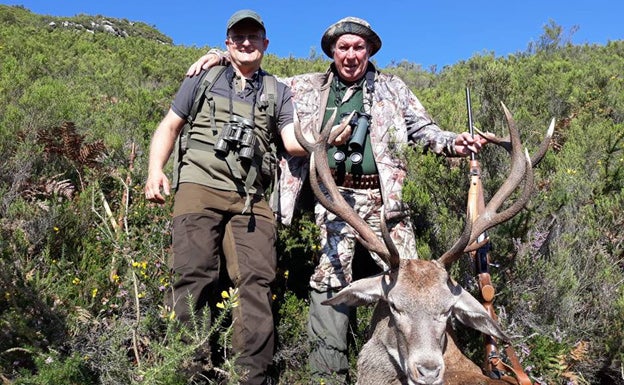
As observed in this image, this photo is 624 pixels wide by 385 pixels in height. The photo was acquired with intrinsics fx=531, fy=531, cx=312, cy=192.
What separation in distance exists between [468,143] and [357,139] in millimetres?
981

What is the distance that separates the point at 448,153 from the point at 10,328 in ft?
12.7

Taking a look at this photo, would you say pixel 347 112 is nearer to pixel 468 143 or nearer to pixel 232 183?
pixel 468 143

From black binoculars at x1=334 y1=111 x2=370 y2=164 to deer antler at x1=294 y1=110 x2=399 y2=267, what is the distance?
0.35 metres

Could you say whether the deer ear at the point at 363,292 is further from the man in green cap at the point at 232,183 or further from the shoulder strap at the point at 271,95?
the shoulder strap at the point at 271,95

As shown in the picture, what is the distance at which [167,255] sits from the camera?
16.7 feet

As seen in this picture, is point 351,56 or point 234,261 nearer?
point 234,261

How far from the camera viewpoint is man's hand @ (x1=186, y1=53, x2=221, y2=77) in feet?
15.4

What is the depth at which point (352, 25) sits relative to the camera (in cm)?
488

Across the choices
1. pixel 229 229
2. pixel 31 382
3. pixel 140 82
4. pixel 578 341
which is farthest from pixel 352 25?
pixel 140 82

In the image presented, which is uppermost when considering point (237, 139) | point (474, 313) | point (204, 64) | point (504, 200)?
point (204, 64)

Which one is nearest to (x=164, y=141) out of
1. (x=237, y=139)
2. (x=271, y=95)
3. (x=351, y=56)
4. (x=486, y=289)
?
(x=237, y=139)

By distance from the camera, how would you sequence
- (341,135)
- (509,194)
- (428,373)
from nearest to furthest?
(428,373)
(509,194)
(341,135)

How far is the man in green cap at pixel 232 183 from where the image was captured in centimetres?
416

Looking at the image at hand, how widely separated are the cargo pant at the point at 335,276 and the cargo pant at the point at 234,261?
510 mm
